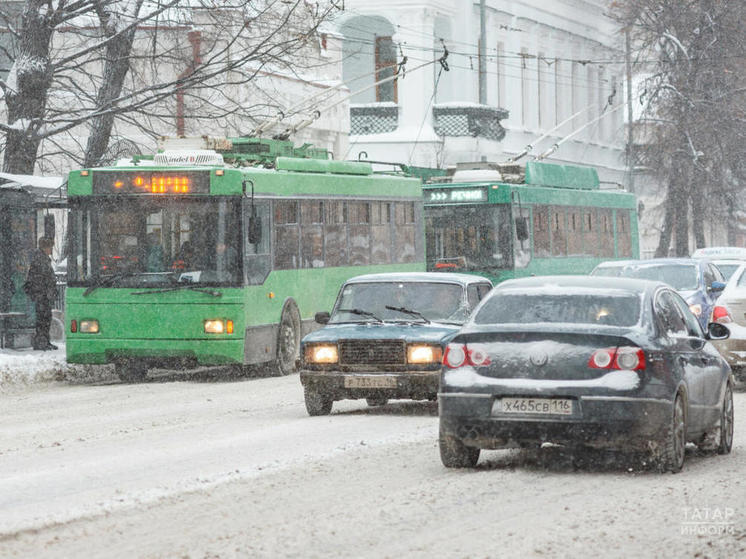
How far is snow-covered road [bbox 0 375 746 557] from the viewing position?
375 inches

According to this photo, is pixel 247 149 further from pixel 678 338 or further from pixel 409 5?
pixel 409 5

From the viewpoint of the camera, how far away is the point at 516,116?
66.5 m

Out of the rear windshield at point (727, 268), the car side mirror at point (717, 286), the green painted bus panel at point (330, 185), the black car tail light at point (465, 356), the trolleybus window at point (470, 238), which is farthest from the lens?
the rear windshield at point (727, 268)

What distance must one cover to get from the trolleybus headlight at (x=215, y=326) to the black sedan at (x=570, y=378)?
10.3 m

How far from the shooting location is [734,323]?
2047cm

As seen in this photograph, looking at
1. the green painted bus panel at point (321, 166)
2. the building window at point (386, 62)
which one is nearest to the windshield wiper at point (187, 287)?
the green painted bus panel at point (321, 166)

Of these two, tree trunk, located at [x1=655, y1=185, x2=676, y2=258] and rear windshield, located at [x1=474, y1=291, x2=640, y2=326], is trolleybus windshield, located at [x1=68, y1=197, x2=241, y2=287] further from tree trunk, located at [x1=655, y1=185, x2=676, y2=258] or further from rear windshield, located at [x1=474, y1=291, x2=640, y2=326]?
tree trunk, located at [x1=655, y1=185, x2=676, y2=258]

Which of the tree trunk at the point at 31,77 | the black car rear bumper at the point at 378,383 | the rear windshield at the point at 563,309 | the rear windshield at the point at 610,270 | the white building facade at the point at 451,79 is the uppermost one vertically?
the white building facade at the point at 451,79

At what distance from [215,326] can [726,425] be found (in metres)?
10.1

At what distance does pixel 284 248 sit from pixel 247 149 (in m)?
1.67

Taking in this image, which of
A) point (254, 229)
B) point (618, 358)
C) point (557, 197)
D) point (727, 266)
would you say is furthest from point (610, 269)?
point (618, 358)

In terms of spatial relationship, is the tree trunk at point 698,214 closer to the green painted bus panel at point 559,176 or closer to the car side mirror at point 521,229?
the green painted bus panel at point 559,176

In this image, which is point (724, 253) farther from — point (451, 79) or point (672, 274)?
point (672, 274)

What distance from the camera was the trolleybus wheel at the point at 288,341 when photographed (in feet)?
80.6
